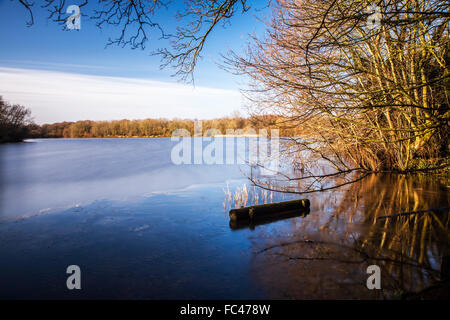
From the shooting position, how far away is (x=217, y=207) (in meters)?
10.4

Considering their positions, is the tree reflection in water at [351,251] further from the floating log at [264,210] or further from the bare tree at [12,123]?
the bare tree at [12,123]

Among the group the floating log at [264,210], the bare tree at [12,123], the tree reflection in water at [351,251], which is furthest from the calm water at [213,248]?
the bare tree at [12,123]

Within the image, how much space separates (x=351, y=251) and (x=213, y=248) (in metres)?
2.96

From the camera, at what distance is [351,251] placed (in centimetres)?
591

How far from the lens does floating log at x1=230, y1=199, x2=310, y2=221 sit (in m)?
8.18

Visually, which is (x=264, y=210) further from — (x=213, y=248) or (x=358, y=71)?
(x=358, y=71)

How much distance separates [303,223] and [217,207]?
3412mm

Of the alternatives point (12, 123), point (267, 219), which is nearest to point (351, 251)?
point (267, 219)

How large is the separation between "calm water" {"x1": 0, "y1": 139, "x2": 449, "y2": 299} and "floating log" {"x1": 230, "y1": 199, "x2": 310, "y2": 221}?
400 mm

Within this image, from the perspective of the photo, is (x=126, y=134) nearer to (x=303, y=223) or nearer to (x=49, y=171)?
(x=49, y=171)

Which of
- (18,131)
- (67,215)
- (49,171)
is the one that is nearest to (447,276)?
(67,215)

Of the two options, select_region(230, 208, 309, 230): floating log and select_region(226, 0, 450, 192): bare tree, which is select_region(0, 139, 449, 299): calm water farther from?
select_region(226, 0, 450, 192): bare tree

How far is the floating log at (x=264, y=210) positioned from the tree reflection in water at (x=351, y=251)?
482 millimetres
